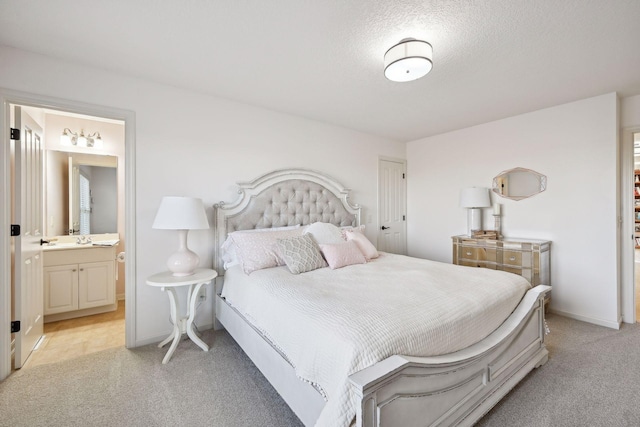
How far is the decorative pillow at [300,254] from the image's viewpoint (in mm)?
2432

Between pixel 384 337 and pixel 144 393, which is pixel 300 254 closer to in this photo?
pixel 384 337

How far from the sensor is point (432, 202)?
14.9ft

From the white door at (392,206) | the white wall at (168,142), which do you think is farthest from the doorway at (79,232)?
the white door at (392,206)

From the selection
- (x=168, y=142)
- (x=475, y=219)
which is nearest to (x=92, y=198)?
(x=168, y=142)

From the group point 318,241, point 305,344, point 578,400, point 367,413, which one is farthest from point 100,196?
point 578,400

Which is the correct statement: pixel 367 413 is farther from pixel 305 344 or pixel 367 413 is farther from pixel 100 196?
pixel 100 196

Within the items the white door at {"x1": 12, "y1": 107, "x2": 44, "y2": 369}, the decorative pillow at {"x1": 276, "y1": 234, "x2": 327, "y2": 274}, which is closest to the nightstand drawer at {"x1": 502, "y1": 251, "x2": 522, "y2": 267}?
the decorative pillow at {"x1": 276, "y1": 234, "x2": 327, "y2": 274}

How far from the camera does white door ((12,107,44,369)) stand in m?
2.18

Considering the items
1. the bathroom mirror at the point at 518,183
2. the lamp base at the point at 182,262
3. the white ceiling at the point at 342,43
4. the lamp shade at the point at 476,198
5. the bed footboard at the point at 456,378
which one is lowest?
the bed footboard at the point at 456,378

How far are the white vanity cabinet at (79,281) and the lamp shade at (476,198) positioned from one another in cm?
459

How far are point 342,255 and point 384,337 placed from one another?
1.39 meters

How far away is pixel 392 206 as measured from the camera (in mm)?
4645

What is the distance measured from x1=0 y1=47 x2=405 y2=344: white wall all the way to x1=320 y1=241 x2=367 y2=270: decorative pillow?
126cm

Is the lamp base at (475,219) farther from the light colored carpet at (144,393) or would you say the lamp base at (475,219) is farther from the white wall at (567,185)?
the light colored carpet at (144,393)
